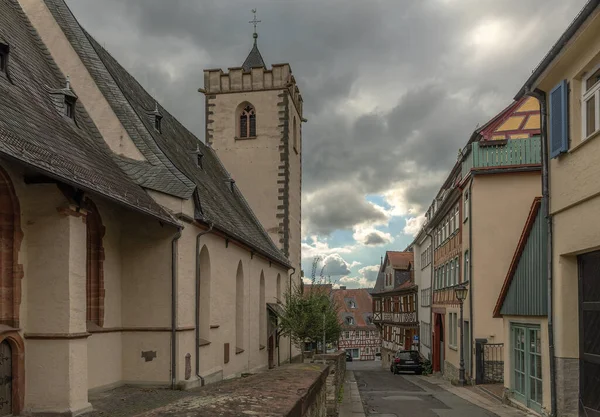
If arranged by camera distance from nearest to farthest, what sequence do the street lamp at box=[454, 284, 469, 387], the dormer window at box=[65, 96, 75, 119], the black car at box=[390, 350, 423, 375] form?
the dormer window at box=[65, 96, 75, 119]
the street lamp at box=[454, 284, 469, 387]
the black car at box=[390, 350, 423, 375]

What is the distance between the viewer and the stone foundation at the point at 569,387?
11312mm

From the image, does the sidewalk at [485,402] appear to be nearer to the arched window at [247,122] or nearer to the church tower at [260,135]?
the church tower at [260,135]

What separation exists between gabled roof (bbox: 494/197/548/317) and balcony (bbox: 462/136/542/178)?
28.6ft

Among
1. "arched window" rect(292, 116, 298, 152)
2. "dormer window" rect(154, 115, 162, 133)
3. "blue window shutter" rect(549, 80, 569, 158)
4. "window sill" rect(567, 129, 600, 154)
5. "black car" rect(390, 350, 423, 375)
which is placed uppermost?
"arched window" rect(292, 116, 298, 152)

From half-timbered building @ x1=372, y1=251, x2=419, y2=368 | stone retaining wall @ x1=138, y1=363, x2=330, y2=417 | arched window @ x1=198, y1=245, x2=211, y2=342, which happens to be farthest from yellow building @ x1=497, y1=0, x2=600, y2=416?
half-timbered building @ x1=372, y1=251, x2=419, y2=368

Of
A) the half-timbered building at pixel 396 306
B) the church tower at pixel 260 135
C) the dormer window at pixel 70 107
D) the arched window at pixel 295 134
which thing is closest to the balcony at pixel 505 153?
the church tower at pixel 260 135

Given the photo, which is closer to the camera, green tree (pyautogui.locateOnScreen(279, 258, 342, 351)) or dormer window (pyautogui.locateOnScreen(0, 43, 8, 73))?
dormer window (pyautogui.locateOnScreen(0, 43, 8, 73))

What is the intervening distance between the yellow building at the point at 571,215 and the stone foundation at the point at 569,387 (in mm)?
17

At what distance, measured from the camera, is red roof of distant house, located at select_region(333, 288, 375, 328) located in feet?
312

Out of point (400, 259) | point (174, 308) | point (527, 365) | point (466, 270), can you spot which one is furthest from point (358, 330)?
point (174, 308)

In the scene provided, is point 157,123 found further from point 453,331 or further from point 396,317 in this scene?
point 396,317

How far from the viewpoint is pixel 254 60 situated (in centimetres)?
3703

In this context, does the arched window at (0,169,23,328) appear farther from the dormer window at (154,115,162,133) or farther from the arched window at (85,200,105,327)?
the dormer window at (154,115,162,133)

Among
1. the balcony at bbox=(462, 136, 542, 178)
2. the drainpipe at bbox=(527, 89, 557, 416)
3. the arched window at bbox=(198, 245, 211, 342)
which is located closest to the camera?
the drainpipe at bbox=(527, 89, 557, 416)
